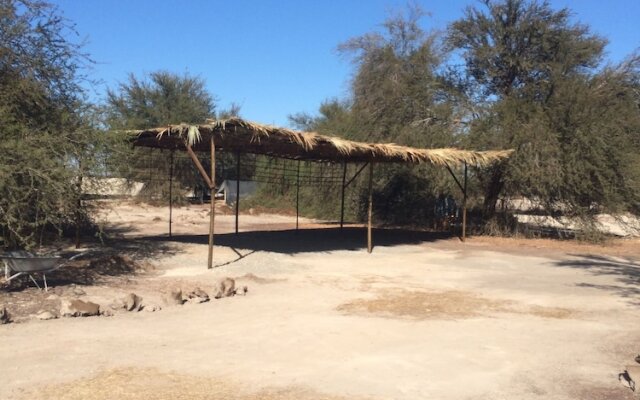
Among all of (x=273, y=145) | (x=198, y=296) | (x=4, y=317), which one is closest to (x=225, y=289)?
(x=198, y=296)

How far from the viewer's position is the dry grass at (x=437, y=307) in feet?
28.2

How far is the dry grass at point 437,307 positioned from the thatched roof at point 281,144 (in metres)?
4.76

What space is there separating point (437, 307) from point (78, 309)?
5188 mm

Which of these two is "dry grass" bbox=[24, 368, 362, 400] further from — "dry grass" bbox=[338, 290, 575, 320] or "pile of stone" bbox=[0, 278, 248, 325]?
"dry grass" bbox=[338, 290, 575, 320]

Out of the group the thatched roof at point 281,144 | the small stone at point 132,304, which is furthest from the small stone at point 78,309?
the thatched roof at point 281,144

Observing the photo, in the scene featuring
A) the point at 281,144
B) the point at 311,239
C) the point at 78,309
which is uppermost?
the point at 281,144

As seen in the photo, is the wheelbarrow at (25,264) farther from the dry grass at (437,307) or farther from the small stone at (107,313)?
the dry grass at (437,307)

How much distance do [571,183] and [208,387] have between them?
17.1m

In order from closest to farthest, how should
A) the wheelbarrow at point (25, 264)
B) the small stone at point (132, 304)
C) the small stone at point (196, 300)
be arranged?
the small stone at point (132, 304) → the wheelbarrow at point (25, 264) → the small stone at point (196, 300)

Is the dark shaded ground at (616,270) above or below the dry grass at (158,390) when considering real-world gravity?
above

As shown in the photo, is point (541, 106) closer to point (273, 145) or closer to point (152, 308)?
point (273, 145)

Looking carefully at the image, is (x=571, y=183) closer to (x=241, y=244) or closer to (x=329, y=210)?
(x=241, y=244)

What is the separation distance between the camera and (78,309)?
7.91 metres

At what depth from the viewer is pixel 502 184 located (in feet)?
72.3
